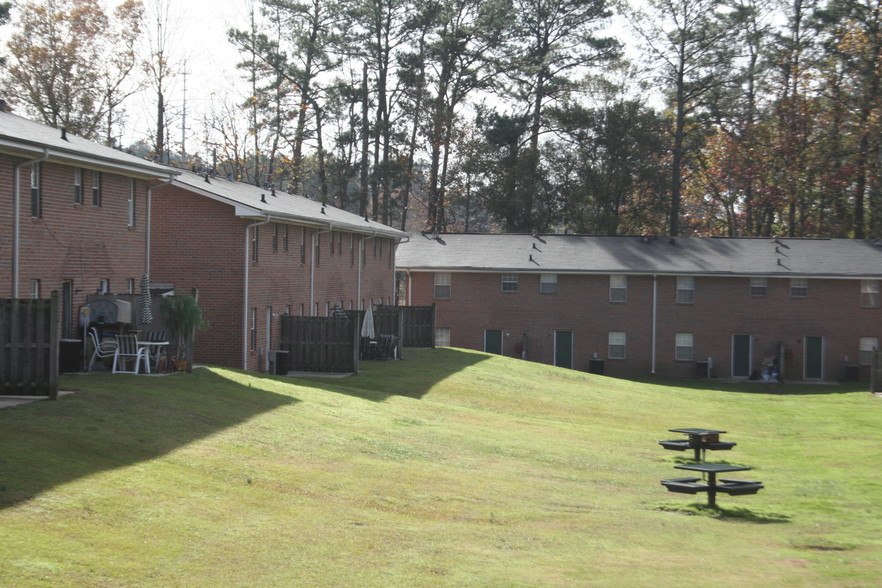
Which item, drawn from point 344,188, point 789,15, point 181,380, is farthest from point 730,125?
point 181,380

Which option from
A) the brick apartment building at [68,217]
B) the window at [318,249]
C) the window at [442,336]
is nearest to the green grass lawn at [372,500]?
the brick apartment building at [68,217]

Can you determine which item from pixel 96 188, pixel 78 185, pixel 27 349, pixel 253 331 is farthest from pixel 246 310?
pixel 27 349

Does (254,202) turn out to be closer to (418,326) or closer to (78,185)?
(78,185)

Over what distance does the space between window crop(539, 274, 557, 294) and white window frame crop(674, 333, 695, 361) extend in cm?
643

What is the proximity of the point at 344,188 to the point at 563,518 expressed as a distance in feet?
174

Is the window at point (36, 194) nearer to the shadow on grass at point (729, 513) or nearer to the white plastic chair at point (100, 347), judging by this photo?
the white plastic chair at point (100, 347)

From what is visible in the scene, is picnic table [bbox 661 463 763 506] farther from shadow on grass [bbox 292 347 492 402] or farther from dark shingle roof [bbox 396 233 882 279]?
dark shingle roof [bbox 396 233 882 279]

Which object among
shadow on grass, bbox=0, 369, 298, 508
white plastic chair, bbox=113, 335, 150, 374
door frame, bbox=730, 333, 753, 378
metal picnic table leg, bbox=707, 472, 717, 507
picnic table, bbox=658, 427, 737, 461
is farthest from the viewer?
door frame, bbox=730, 333, 753, 378

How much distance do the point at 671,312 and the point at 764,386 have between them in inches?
228

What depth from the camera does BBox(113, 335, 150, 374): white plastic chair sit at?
21.3 meters

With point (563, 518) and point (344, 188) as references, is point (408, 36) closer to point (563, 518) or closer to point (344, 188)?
point (344, 188)

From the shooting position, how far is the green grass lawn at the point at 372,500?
9898 mm

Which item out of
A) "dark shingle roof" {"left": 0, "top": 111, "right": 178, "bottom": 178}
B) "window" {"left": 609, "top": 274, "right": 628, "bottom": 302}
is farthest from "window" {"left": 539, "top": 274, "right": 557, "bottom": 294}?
"dark shingle roof" {"left": 0, "top": 111, "right": 178, "bottom": 178}

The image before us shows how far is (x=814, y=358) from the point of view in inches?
1961
